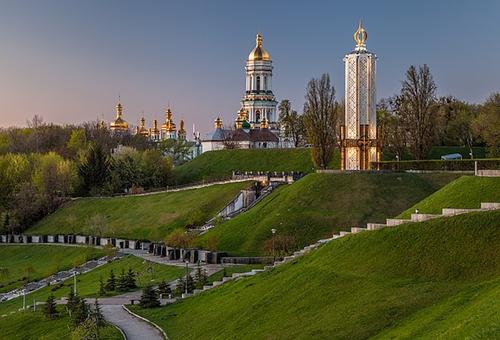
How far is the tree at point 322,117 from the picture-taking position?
82.1 m

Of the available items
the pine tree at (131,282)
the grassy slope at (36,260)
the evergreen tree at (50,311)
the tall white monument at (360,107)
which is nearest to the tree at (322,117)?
the tall white monument at (360,107)

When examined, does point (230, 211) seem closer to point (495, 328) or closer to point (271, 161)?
point (271, 161)

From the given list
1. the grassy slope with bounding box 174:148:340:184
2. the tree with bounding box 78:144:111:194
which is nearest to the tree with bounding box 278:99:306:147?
the grassy slope with bounding box 174:148:340:184

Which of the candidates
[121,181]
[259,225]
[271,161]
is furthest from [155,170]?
[259,225]

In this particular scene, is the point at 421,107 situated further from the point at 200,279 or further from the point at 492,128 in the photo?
the point at 200,279

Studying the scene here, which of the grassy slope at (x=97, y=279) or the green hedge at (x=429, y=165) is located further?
the green hedge at (x=429, y=165)

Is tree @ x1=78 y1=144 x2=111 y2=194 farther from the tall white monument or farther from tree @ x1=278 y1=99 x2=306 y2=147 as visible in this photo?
the tall white monument

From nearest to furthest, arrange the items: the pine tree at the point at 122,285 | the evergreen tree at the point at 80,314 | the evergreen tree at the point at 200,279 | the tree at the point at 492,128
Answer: the evergreen tree at the point at 80,314 → the evergreen tree at the point at 200,279 → the pine tree at the point at 122,285 → the tree at the point at 492,128

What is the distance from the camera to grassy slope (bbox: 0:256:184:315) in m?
56.9

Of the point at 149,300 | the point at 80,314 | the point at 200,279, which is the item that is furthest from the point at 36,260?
the point at 80,314

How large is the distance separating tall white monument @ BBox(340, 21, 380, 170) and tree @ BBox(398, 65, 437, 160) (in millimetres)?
10151

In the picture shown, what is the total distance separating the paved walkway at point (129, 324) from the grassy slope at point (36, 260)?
76.0ft

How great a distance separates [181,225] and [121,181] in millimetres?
33558

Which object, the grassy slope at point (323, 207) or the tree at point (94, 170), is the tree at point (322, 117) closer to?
the grassy slope at point (323, 207)
